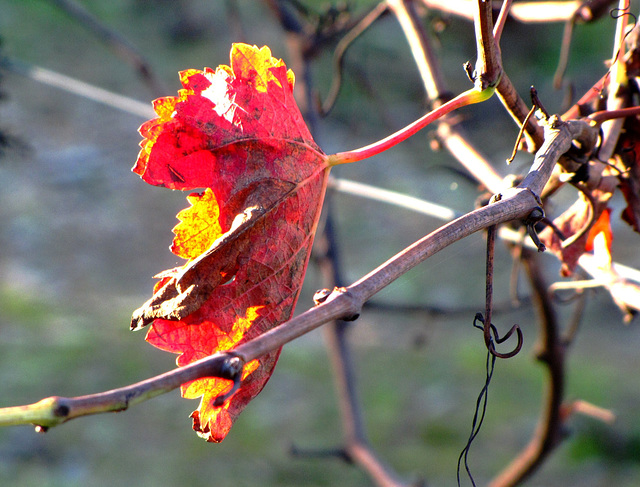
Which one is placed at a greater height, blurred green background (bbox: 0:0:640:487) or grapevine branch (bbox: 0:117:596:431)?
blurred green background (bbox: 0:0:640:487)

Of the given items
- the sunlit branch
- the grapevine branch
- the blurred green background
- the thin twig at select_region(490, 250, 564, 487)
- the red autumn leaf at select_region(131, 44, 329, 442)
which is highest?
the blurred green background

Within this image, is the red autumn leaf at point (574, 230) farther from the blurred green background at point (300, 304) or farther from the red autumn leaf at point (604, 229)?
the blurred green background at point (300, 304)

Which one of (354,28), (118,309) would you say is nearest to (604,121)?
(354,28)

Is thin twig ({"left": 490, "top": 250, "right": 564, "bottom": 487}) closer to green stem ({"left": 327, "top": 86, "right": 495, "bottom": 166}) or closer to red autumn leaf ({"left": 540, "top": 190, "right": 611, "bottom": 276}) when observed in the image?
red autumn leaf ({"left": 540, "top": 190, "right": 611, "bottom": 276})

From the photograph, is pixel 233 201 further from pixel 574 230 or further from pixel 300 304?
pixel 300 304

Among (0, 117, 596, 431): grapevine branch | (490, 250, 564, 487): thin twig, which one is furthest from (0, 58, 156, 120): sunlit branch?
(0, 117, 596, 431): grapevine branch

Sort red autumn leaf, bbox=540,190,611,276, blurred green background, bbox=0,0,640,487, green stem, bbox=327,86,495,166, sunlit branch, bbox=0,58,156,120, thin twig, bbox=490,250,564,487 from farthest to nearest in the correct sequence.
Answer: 1. blurred green background, bbox=0,0,640,487
2. sunlit branch, bbox=0,58,156,120
3. thin twig, bbox=490,250,564,487
4. red autumn leaf, bbox=540,190,611,276
5. green stem, bbox=327,86,495,166
